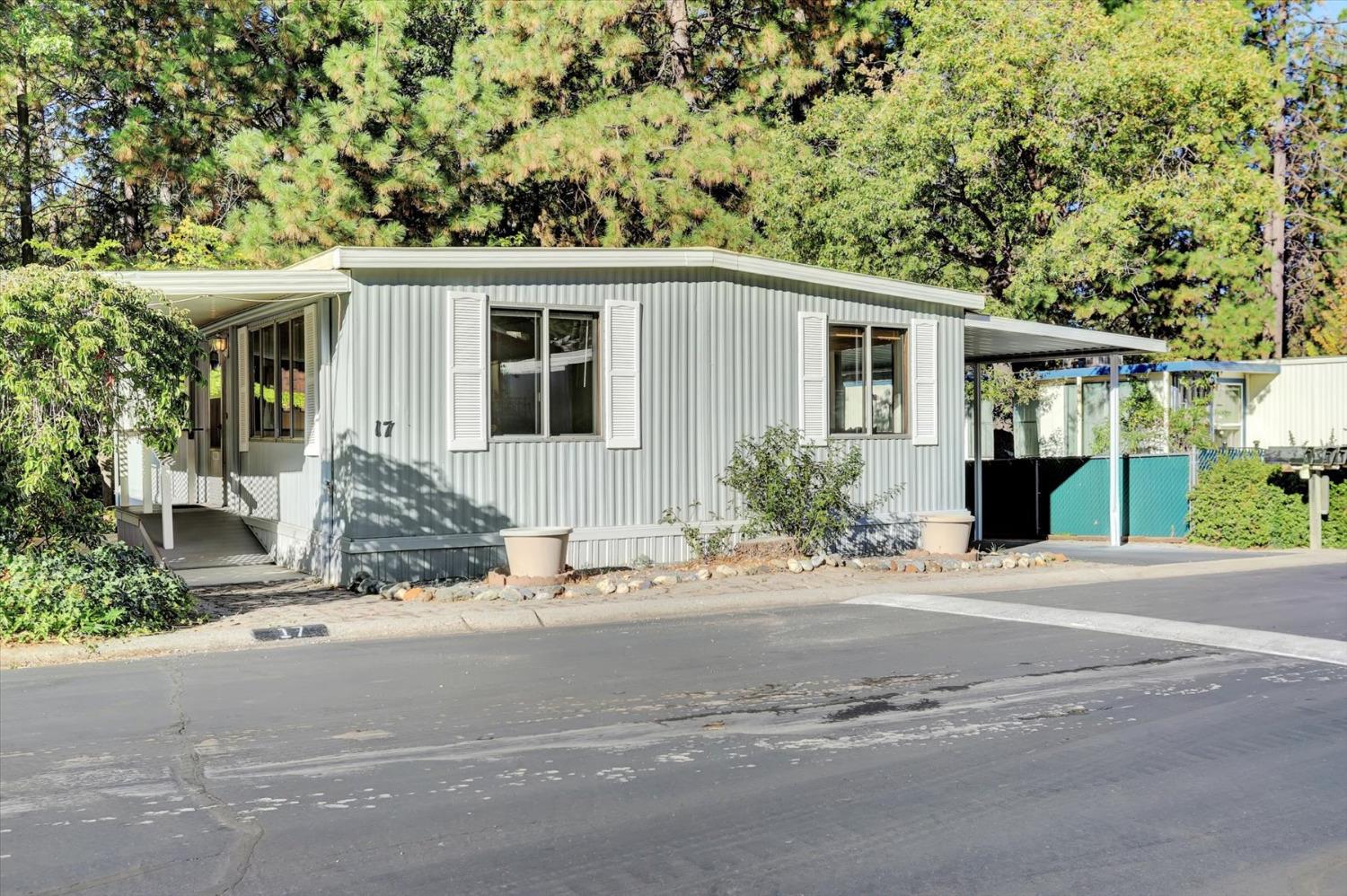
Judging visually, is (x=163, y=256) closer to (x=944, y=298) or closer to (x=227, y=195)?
(x=227, y=195)

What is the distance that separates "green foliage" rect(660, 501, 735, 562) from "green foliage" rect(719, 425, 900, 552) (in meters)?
0.32

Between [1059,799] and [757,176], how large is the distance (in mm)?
21627

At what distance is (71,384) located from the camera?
400 inches

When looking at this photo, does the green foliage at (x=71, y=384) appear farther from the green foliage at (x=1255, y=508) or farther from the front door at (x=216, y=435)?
the green foliage at (x=1255, y=508)

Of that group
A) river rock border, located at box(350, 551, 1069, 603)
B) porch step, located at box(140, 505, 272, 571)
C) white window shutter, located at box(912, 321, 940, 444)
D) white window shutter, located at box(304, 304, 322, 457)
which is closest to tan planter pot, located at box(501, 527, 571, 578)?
river rock border, located at box(350, 551, 1069, 603)

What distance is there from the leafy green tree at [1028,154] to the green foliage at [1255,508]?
16.1 ft

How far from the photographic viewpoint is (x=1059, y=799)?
5.85 meters

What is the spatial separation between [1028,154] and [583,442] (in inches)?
520

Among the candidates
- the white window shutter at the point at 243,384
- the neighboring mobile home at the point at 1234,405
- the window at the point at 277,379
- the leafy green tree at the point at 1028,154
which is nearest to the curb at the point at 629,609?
the window at the point at 277,379

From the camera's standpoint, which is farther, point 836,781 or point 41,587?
point 41,587

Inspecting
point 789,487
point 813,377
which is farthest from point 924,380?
point 789,487

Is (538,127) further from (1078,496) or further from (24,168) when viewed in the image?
(1078,496)

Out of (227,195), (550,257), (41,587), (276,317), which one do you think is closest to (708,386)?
(550,257)

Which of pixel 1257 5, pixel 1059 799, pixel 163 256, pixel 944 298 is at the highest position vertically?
pixel 1257 5
